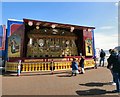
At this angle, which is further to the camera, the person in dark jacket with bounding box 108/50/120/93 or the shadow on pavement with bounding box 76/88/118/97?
the person in dark jacket with bounding box 108/50/120/93

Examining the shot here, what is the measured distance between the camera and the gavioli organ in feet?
60.5

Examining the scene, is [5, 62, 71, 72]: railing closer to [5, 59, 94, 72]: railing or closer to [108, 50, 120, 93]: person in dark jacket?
[5, 59, 94, 72]: railing

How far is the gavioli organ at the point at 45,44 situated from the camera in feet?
60.5

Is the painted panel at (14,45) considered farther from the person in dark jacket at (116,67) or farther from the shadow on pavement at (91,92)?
the person in dark jacket at (116,67)

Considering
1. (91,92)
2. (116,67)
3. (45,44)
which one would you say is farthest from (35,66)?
(116,67)

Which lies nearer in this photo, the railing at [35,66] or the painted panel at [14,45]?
the railing at [35,66]

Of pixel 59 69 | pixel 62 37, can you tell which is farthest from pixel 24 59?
pixel 62 37

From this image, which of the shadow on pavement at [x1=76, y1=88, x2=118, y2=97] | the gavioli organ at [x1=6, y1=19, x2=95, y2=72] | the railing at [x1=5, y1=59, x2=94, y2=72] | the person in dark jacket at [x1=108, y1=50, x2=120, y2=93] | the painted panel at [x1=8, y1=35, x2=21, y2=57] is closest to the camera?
the shadow on pavement at [x1=76, y1=88, x2=118, y2=97]

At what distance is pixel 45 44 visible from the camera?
20156 millimetres

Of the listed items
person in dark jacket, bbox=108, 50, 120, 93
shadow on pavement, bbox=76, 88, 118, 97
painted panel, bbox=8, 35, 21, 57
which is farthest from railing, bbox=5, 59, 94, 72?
person in dark jacket, bbox=108, 50, 120, 93

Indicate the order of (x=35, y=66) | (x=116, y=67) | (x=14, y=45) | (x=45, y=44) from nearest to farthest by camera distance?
(x=116, y=67), (x=35, y=66), (x=14, y=45), (x=45, y=44)

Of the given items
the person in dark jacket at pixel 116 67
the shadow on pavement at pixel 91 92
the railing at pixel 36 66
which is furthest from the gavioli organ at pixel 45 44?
the person in dark jacket at pixel 116 67

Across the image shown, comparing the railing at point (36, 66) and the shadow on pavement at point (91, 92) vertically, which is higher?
the railing at point (36, 66)

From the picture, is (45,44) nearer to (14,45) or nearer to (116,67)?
(14,45)
